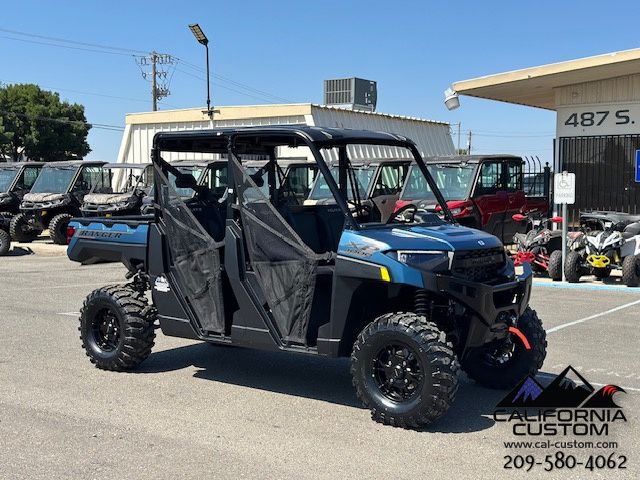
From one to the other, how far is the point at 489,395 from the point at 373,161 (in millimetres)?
10850

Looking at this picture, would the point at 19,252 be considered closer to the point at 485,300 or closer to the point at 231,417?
the point at 231,417

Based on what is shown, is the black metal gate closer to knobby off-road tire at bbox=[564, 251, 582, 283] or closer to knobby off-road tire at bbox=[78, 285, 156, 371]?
knobby off-road tire at bbox=[564, 251, 582, 283]

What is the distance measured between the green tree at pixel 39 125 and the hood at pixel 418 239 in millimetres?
51316

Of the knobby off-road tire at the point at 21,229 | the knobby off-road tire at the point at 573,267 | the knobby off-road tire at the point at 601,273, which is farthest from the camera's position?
the knobby off-road tire at the point at 21,229

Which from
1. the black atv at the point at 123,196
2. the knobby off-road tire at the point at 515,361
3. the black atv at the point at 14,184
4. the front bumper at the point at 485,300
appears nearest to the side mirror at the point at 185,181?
the front bumper at the point at 485,300

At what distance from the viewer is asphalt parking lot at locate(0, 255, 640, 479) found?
15.6 ft

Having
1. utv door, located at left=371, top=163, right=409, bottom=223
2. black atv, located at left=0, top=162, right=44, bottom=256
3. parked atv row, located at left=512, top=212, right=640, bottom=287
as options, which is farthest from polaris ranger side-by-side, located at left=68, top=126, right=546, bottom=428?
black atv, located at left=0, top=162, right=44, bottom=256

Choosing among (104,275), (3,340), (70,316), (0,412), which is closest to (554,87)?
(104,275)

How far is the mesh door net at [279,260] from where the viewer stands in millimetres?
5910

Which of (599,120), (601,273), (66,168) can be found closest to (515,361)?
(601,273)

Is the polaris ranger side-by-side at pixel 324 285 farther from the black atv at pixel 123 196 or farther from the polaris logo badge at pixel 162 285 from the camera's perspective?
the black atv at pixel 123 196

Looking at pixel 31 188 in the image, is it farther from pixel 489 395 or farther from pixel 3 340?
pixel 489 395

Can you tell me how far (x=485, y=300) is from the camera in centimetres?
A: 553

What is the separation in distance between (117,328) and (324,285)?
2175mm
